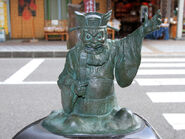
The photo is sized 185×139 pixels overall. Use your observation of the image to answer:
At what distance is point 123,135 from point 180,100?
3294mm

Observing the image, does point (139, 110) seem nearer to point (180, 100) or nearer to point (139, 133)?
point (180, 100)

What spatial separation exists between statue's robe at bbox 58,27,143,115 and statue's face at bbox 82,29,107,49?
99mm

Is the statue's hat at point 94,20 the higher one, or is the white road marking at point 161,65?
the statue's hat at point 94,20

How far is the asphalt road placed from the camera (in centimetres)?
451

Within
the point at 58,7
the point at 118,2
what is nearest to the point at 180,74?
the point at 58,7

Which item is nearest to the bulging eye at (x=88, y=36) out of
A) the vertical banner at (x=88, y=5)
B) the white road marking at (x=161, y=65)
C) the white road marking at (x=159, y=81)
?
the white road marking at (x=159, y=81)

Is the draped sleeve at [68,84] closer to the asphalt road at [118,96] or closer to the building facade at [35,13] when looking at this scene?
the asphalt road at [118,96]

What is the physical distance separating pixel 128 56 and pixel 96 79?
15.0 inches

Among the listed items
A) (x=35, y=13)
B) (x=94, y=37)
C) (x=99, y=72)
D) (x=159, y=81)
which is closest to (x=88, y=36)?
(x=94, y=37)

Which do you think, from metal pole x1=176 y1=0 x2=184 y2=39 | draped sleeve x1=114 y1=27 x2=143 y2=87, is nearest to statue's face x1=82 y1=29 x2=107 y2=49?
draped sleeve x1=114 y1=27 x2=143 y2=87

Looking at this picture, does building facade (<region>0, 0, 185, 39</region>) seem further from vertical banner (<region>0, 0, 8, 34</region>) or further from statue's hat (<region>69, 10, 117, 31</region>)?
statue's hat (<region>69, 10, 117, 31</region>)

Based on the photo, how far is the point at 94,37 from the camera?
2.54m

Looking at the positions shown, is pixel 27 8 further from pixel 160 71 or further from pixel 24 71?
pixel 160 71

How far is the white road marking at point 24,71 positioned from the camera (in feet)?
23.6
